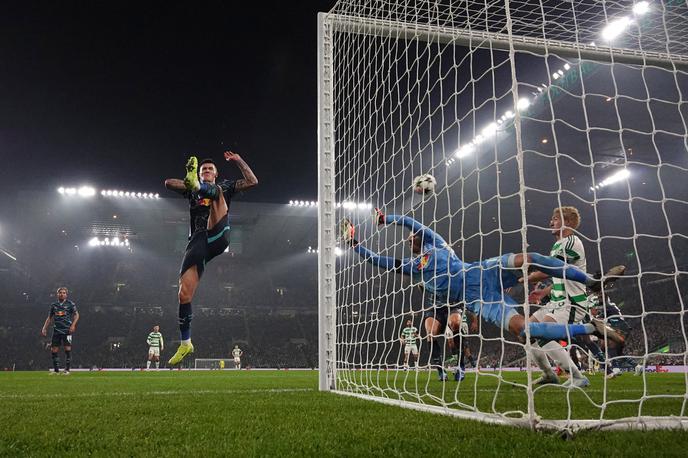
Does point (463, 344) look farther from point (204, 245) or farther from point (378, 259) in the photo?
point (204, 245)

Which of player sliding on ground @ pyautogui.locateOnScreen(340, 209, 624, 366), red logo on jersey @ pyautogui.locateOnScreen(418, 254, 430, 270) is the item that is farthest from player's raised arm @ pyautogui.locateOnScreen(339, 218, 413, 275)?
red logo on jersey @ pyautogui.locateOnScreen(418, 254, 430, 270)

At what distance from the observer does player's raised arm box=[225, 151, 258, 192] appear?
5.95m

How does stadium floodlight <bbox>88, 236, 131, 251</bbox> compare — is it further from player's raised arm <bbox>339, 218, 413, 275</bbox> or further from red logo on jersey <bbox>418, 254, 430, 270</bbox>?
red logo on jersey <bbox>418, 254, 430, 270</bbox>

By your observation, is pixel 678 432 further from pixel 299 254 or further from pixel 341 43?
pixel 299 254

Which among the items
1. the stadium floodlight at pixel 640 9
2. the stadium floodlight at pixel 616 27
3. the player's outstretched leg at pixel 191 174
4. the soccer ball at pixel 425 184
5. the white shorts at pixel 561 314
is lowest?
the white shorts at pixel 561 314

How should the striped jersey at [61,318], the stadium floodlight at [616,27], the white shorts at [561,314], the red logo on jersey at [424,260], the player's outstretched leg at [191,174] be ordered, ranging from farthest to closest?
the striped jersey at [61,318]
the stadium floodlight at [616,27]
the player's outstretched leg at [191,174]
the white shorts at [561,314]
the red logo on jersey at [424,260]

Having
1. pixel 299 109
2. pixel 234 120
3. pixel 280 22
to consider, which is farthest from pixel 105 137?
pixel 280 22

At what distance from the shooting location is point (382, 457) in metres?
1.86

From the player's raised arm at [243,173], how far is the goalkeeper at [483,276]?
1.49 metres

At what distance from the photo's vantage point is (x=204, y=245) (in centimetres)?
580

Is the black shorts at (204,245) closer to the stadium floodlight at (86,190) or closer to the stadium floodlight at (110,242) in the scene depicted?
the stadium floodlight at (86,190)

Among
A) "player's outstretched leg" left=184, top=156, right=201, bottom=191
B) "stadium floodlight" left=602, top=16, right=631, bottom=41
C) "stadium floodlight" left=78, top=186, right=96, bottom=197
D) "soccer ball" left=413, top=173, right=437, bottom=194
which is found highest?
"stadium floodlight" left=78, top=186, right=96, bottom=197

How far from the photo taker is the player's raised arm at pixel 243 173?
595 centimetres

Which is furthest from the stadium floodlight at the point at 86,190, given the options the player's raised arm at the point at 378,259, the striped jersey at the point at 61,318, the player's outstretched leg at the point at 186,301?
the player's raised arm at the point at 378,259
